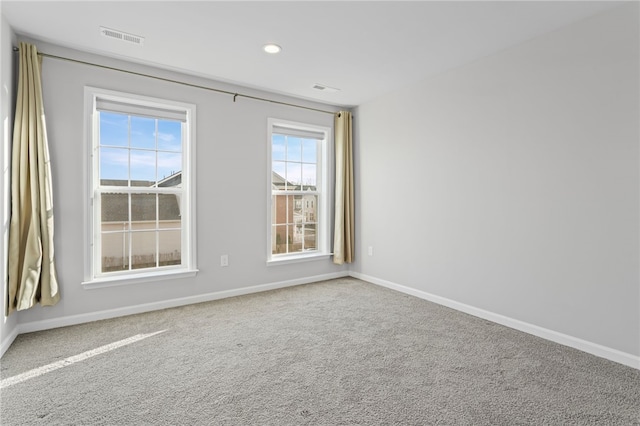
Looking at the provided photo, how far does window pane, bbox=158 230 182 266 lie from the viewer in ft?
11.8

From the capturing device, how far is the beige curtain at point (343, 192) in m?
4.63

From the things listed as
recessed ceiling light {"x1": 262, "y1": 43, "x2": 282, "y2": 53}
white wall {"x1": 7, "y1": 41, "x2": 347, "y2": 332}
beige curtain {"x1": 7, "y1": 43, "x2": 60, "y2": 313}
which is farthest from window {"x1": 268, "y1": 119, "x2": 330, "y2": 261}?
beige curtain {"x1": 7, "y1": 43, "x2": 60, "y2": 313}

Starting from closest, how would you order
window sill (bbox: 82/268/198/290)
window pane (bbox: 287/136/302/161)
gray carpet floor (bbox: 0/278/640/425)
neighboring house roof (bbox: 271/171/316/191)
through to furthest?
gray carpet floor (bbox: 0/278/640/425), window sill (bbox: 82/268/198/290), neighboring house roof (bbox: 271/171/316/191), window pane (bbox: 287/136/302/161)

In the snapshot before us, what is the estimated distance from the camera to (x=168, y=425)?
1683mm

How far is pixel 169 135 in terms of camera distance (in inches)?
141

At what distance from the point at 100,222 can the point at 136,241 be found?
1.20ft

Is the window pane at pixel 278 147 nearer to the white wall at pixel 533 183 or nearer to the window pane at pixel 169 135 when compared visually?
the window pane at pixel 169 135

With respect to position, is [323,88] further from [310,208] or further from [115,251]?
[115,251]

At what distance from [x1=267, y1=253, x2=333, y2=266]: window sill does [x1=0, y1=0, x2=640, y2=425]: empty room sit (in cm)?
6

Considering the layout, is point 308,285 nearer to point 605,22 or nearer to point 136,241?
point 136,241

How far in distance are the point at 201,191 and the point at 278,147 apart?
3.96 ft

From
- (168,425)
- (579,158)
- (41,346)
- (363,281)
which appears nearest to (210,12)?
(168,425)

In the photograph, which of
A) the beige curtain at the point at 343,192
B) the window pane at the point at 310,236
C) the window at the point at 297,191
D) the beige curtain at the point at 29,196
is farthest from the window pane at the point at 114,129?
the beige curtain at the point at 343,192

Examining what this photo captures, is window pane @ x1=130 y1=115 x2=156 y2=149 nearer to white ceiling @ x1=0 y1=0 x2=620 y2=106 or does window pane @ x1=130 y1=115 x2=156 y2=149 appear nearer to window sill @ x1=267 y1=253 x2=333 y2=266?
white ceiling @ x1=0 y1=0 x2=620 y2=106
